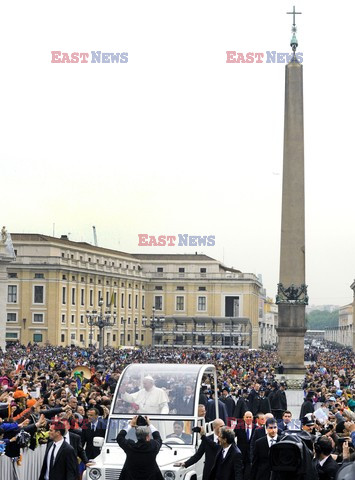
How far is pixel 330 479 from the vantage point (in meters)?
9.05

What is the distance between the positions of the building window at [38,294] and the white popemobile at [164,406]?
78.3 m

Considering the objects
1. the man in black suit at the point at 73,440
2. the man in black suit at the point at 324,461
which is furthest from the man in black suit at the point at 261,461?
the man in black suit at the point at 73,440

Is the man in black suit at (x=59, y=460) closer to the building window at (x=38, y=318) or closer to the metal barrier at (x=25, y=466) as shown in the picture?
the metal barrier at (x=25, y=466)

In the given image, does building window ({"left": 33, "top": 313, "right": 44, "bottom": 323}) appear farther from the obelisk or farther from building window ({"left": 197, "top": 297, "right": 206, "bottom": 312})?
the obelisk

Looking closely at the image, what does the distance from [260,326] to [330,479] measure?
427 feet

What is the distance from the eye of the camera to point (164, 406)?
1279cm

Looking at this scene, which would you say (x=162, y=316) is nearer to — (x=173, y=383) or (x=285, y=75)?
(x=285, y=75)

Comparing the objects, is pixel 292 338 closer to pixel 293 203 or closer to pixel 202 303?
pixel 293 203

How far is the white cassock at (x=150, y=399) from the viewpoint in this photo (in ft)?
42.0

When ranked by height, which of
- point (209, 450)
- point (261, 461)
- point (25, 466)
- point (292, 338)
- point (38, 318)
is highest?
point (38, 318)

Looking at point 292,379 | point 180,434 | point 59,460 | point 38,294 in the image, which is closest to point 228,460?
point 59,460

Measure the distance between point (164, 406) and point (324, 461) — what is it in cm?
388

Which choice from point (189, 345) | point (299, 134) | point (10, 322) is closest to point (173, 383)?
point (299, 134)

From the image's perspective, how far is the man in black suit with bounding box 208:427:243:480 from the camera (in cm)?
1034
